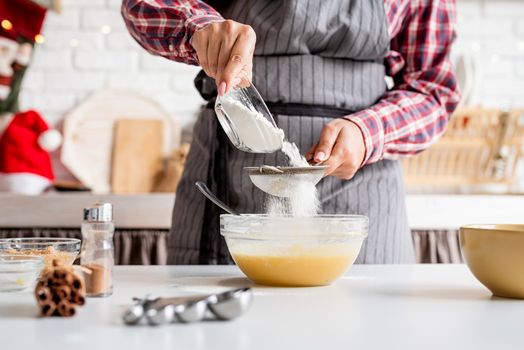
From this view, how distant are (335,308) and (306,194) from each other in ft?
1.01

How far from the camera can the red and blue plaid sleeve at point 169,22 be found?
3.63 feet

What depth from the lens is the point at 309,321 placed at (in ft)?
2.00

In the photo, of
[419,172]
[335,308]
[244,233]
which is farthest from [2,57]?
[335,308]

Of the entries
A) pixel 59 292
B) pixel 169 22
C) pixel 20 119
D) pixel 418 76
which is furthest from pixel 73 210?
pixel 59 292

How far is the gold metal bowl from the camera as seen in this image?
74 centimetres

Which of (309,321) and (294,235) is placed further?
(294,235)

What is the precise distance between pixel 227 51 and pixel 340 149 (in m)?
0.26

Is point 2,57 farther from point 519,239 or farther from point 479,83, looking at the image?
point 519,239

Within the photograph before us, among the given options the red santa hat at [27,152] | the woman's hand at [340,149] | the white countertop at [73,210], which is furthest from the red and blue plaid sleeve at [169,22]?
the red santa hat at [27,152]

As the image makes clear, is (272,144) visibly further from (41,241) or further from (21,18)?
(21,18)

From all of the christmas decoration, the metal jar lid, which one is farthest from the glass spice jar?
the christmas decoration

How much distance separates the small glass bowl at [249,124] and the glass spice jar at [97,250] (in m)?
0.31

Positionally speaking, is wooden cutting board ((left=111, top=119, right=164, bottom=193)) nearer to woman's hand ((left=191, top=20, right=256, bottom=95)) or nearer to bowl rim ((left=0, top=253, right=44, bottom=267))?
woman's hand ((left=191, top=20, right=256, bottom=95))

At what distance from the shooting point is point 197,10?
1.13 metres
